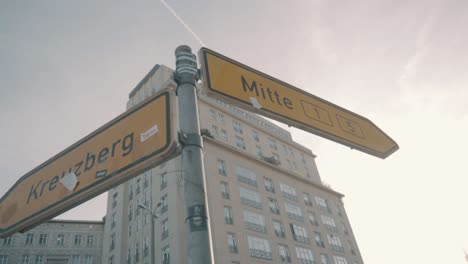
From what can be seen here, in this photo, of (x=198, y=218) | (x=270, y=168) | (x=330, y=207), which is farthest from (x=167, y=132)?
(x=330, y=207)

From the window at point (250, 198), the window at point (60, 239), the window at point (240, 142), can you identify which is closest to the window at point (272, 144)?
the window at point (240, 142)

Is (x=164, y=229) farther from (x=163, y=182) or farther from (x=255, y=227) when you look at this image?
(x=255, y=227)

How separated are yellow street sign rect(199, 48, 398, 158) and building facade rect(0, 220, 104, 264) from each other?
56.7 meters

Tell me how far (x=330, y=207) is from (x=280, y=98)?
162 feet

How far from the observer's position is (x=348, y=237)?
161 feet

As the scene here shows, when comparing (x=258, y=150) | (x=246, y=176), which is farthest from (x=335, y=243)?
(x=246, y=176)

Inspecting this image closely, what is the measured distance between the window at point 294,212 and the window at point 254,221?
5672 millimetres

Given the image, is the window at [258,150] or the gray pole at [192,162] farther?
the window at [258,150]

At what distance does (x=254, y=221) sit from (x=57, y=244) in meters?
34.8

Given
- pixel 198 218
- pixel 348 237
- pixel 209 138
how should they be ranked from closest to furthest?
pixel 198 218
pixel 209 138
pixel 348 237

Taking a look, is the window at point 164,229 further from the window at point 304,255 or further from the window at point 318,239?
the window at point 318,239

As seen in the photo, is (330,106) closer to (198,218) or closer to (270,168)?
(198,218)

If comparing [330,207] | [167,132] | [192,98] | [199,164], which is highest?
[330,207]

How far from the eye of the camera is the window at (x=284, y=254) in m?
35.9
